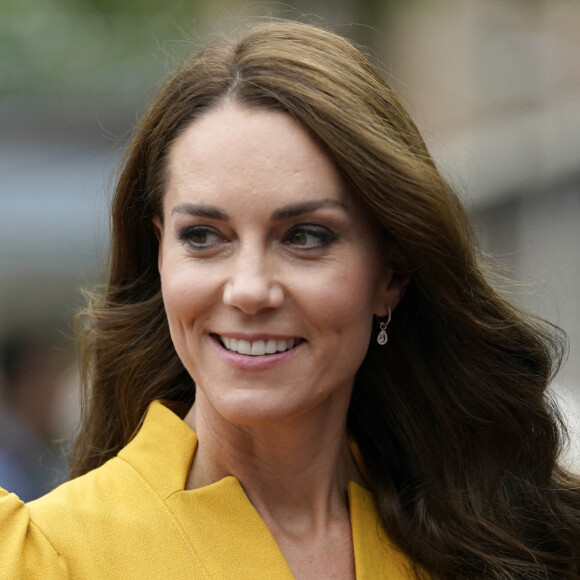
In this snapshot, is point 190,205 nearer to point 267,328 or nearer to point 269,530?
point 267,328

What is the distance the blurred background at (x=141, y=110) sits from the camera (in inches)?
436

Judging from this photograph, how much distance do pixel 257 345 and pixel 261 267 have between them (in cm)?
20

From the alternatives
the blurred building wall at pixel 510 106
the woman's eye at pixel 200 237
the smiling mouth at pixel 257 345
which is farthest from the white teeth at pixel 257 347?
the blurred building wall at pixel 510 106

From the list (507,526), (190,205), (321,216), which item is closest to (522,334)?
(507,526)

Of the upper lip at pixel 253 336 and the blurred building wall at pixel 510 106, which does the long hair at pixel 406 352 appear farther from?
the blurred building wall at pixel 510 106

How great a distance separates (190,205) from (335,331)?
48 centimetres

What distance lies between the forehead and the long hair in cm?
4

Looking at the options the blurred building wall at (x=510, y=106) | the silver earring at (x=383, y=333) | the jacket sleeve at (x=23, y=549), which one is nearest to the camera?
the jacket sleeve at (x=23, y=549)

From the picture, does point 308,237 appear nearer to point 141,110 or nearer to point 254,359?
point 254,359

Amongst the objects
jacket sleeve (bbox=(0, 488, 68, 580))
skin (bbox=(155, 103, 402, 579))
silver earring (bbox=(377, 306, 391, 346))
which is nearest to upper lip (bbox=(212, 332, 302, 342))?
skin (bbox=(155, 103, 402, 579))

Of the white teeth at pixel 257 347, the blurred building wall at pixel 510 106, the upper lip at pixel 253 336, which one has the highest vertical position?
the blurred building wall at pixel 510 106

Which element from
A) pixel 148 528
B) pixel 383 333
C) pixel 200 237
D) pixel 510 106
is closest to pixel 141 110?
pixel 510 106

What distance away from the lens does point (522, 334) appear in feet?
11.6

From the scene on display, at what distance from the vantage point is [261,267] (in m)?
2.91
